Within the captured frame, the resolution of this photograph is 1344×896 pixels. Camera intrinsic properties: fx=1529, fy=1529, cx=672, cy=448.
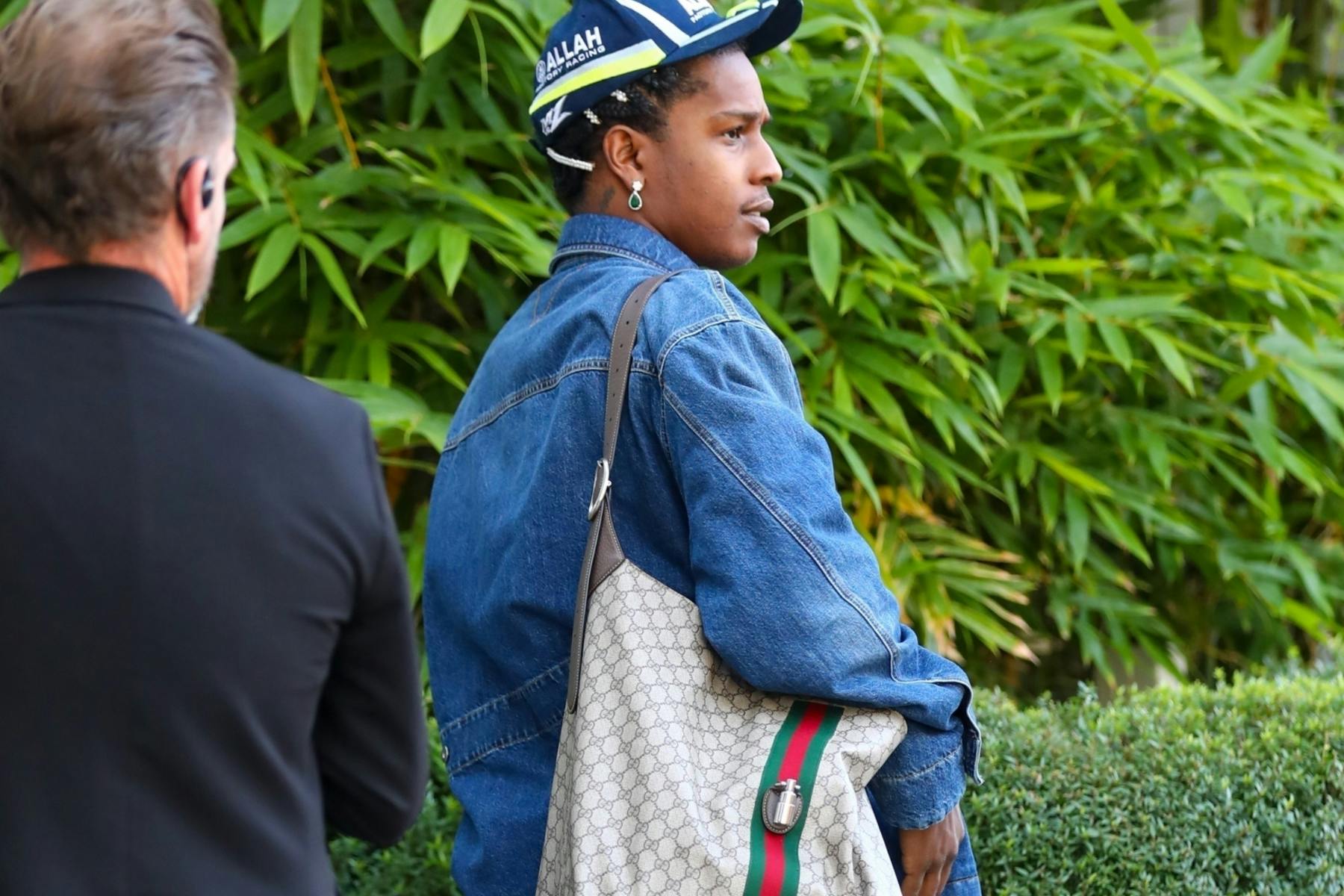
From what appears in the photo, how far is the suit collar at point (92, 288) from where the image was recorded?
1.21 m

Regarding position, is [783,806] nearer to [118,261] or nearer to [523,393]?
[523,393]

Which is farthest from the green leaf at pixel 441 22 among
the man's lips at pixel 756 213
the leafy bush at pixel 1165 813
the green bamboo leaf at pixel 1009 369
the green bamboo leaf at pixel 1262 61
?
the green bamboo leaf at pixel 1262 61

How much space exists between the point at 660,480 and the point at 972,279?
210 centimetres

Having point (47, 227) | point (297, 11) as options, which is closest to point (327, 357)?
point (297, 11)

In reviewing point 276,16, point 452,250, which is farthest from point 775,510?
point 276,16

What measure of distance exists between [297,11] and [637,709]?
78.0 inches

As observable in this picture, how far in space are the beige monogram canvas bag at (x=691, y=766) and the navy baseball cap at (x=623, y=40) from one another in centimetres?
51

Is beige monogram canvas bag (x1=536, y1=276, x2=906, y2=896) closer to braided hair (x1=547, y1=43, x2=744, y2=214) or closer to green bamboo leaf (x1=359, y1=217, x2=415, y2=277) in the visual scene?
braided hair (x1=547, y1=43, x2=744, y2=214)

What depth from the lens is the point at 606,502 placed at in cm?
172

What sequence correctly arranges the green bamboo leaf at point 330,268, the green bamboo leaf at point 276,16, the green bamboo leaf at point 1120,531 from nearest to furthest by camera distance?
the green bamboo leaf at point 276,16 → the green bamboo leaf at point 330,268 → the green bamboo leaf at point 1120,531

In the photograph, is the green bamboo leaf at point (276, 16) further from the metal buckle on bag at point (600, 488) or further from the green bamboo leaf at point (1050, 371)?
the green bamboo leaf at point (1050, 371)

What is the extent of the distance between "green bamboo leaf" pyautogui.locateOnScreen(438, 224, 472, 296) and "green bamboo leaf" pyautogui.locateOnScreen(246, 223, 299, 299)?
30 cm

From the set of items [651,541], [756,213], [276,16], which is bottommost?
[651,541]

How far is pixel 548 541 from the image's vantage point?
5.87 ft
